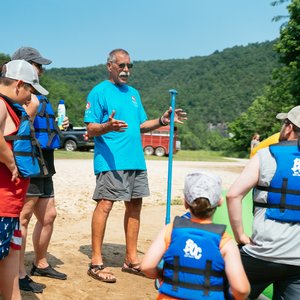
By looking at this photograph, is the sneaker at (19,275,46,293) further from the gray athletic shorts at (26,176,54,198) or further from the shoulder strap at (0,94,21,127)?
the shoulder strap at (0,94,21,127)

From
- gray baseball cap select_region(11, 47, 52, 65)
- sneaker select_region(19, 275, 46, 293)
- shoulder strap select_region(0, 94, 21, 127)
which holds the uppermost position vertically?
gray baseball cap select_region(11, 47, 52, 65)

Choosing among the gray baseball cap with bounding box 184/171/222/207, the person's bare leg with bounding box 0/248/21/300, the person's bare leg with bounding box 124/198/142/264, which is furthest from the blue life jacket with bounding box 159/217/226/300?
the person's bare leg with bounding box 124/198/142/264

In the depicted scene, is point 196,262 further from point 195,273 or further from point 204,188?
point 204,188

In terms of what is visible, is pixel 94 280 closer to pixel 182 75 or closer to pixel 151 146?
pixel 151 146

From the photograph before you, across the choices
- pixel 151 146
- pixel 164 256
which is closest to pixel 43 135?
pixel 164 256

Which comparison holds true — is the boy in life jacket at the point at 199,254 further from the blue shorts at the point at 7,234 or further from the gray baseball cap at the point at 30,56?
the gray baseball cap at the point at 30,56

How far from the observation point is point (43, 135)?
14.6ft

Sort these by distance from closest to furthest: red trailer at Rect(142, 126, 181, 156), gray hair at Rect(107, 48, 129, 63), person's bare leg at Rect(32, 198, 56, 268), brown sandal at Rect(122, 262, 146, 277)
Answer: person's bare leg at Rect(32, 198, 56, 268)
gray hair at Rect(107, 48, 129, 63)
brown sandal at Rect(122, 262, 146, 277)
red trailer at Rect(142, 126, 181, 156)

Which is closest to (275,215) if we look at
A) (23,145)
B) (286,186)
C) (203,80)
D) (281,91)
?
(286,186)

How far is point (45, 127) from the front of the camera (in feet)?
14.7

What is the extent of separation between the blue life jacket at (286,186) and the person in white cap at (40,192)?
2.00m

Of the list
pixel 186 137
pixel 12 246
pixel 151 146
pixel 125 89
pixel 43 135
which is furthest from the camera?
pixel 186 137

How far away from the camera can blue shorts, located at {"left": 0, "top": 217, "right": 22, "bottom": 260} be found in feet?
11.0

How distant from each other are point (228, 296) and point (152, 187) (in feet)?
36.3
